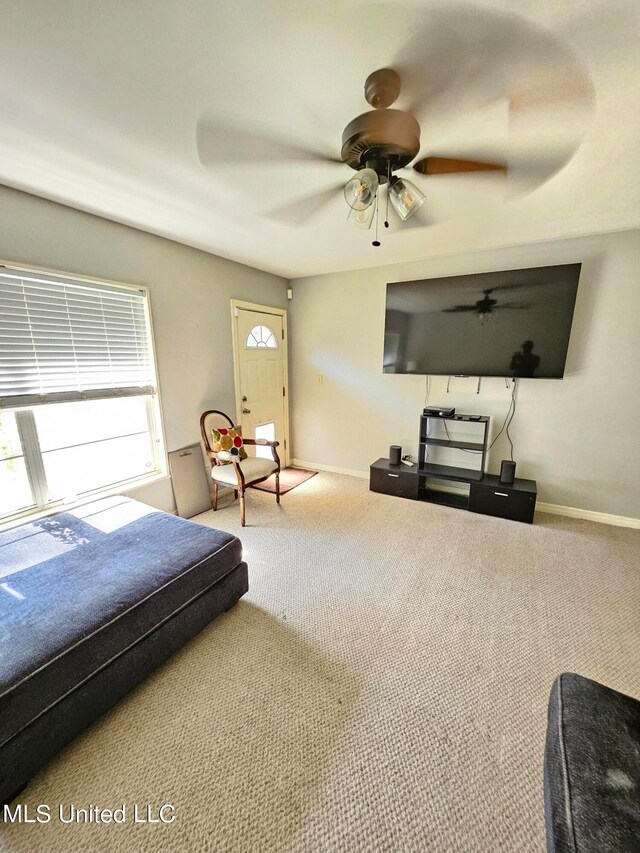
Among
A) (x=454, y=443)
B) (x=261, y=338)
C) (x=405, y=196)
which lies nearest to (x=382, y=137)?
(x=405, y=196)

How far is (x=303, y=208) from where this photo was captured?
2.02 m

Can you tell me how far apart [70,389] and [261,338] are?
201 cm

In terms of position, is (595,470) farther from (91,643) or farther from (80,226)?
(80,226)

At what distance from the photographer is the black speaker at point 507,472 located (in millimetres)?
2932

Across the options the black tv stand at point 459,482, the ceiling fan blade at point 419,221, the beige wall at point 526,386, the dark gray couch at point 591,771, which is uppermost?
the ceiling fan blade at point 419,221

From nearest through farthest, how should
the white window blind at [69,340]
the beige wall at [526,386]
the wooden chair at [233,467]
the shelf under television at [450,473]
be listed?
the white window blind at [69,340] < the beige wall at [526,386] < the wooden chair at [233,467] < the shelf under television at [450,473]

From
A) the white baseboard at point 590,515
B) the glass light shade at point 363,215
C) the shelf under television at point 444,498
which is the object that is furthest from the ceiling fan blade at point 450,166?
the white baseboard at point 590,515

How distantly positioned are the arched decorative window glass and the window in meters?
1.17

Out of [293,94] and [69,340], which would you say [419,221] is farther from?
[69,340]

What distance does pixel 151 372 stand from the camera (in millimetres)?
2711

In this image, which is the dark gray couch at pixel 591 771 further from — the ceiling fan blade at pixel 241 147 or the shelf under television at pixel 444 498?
the ceiling fan blade at pixel 241 147

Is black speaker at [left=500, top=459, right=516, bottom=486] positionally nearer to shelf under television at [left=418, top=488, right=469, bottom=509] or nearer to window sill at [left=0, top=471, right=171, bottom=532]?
shelf under television at [left=418, top=488, right=469, bottom=509]

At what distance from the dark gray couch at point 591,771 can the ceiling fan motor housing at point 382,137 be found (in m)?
2.02

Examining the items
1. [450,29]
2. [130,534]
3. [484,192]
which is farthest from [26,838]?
[484,192]
